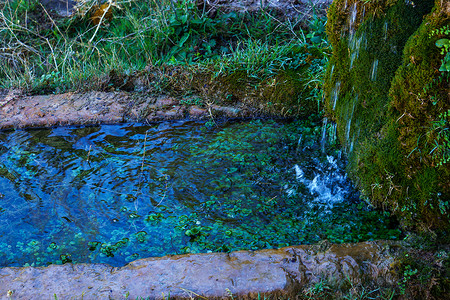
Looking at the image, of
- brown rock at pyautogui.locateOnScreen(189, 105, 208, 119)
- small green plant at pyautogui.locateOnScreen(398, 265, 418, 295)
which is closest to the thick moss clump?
small green plant at pyautogui.locateOnScreen(398, 265, 418, 295)

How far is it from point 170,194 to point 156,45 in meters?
3.53

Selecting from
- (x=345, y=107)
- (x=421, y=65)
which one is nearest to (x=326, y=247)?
(x=421, y=65)

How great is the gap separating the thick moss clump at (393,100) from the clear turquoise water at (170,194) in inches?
11.7

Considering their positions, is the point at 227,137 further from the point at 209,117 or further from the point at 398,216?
the point at 398,216

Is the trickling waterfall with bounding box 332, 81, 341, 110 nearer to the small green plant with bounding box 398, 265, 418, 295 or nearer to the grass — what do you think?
the grass

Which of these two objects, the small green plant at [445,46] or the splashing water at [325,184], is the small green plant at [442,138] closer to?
the small green plant at [445,46]

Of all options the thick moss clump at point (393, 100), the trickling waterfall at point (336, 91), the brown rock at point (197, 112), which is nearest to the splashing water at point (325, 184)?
the thick moss clump at point (393, 100)

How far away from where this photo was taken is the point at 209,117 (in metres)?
4.93

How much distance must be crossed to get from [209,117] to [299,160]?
1.47 metres

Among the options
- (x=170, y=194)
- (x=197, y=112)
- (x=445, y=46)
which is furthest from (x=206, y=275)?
(x=197, y=112)

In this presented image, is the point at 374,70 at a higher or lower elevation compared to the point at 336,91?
higher

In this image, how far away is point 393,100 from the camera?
2801mm

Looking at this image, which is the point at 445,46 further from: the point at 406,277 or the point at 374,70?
the point at 406,277

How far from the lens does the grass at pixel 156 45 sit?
516 cm
